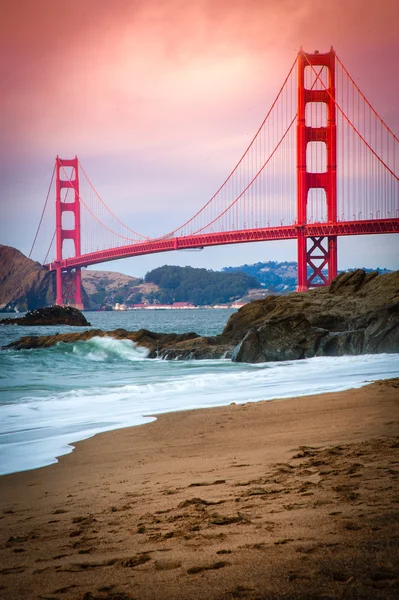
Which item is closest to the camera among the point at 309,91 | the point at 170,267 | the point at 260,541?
the point at 260,541

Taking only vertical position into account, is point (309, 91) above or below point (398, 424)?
above

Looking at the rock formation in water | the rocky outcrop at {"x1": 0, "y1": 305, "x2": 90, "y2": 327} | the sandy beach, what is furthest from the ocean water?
the rocky outcrop at {"x1": 0, "y1": 305, "x2": 90, "y2": 327}

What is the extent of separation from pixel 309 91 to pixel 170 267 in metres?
66.5

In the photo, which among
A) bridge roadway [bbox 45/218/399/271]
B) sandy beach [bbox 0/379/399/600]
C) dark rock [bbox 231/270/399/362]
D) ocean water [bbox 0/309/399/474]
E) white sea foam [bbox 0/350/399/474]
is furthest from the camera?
bridge roadway [bbox 45/218/399/271]

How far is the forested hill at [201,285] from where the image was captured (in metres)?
95.9

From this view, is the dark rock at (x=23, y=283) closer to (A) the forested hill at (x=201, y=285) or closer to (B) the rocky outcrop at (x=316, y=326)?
(A) the forested hill at (x=201, y=285)

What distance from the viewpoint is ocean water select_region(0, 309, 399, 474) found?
5.57m

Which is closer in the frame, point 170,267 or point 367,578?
point 367,578

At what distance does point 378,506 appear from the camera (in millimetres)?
2389

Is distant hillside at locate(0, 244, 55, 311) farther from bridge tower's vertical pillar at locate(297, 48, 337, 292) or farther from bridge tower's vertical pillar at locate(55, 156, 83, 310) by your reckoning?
bridge tower's vertical pillar at locate(297, 48, 337, 292)

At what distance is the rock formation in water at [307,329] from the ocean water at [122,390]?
1.97 ft

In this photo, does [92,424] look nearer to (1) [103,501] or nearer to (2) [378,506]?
(1) [103,501]

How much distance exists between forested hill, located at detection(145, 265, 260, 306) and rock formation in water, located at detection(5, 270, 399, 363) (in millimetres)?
74627

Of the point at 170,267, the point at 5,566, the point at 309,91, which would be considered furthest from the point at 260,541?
the point at 170,267
